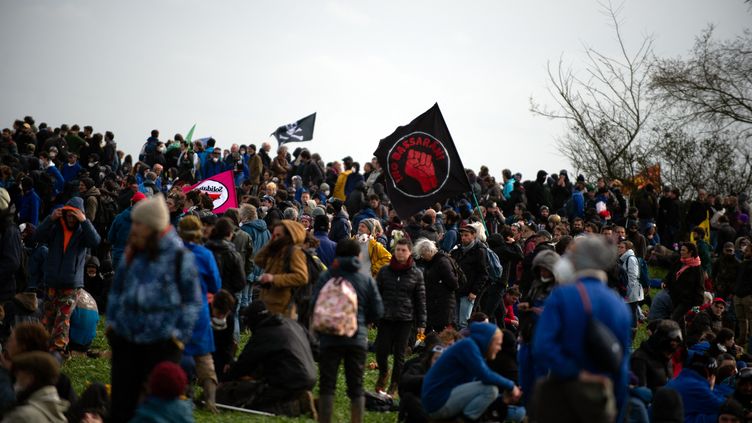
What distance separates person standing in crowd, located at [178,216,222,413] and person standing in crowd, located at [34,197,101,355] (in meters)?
3.32

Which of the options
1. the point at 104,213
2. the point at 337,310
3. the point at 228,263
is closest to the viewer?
the point at 337,310

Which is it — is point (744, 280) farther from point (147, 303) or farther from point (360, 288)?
point (147, 303)

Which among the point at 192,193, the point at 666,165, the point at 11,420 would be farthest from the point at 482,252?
the point at 666,165

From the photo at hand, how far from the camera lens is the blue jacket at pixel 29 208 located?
62.5 feet

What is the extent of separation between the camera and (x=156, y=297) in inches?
289

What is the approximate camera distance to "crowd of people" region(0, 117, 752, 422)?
7.09 m

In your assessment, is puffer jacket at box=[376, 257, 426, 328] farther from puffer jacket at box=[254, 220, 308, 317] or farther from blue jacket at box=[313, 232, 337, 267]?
puffer jacket at box=[254, 220, 308, 317]

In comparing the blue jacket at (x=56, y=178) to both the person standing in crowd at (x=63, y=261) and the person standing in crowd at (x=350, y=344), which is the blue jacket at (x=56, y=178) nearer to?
the person standing in crowd at (x=63, y=261)

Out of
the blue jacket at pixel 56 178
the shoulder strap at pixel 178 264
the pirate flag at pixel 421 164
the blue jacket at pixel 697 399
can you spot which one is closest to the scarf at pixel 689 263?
the pirate flag at pixel 421 164

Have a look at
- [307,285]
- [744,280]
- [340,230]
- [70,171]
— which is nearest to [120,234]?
[307,285]

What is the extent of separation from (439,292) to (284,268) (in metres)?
4.35

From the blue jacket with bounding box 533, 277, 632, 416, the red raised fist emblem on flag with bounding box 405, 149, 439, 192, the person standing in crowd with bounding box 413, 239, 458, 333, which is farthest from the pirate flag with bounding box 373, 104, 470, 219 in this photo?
the blue jacket with bounding box 533, 277, 632, 416

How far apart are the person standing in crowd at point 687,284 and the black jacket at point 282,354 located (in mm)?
7786

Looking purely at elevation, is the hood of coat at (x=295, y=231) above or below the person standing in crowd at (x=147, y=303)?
above
